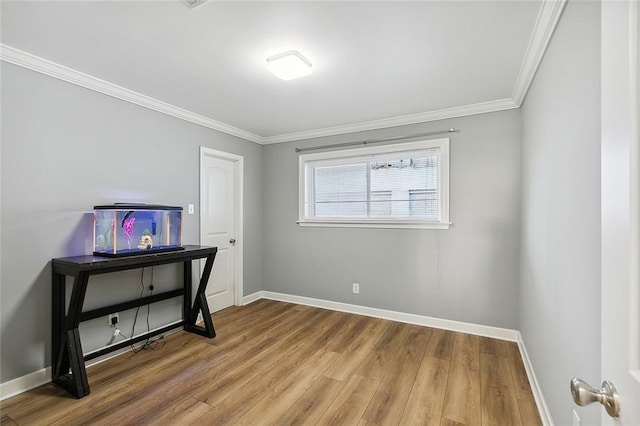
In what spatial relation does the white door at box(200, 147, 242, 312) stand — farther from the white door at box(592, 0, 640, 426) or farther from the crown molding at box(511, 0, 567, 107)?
the white door at box(592, 0, 640, 426)

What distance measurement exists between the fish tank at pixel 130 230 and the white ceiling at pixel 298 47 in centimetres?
114

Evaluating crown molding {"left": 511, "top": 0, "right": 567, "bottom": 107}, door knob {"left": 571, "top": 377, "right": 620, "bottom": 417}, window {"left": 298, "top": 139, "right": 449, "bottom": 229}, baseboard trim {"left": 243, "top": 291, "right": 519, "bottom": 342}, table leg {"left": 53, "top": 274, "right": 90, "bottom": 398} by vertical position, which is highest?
crown molding {"left": 511, "top": 0, "right": 567, "bottom": 107}

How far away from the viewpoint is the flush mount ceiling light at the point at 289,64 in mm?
2043

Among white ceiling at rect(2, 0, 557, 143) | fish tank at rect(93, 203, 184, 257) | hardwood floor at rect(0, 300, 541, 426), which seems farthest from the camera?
fish tank at rect(93, 203, 184, 257)

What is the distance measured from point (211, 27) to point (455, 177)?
2709 millimetres

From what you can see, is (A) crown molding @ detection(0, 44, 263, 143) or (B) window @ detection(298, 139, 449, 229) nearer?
(A) crown molding @ detection(0, 44, 263, 143)

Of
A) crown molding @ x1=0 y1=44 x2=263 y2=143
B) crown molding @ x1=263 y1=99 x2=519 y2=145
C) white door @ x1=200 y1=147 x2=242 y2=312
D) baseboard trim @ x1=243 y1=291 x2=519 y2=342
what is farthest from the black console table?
crown molding @ x1=263 y1=99 x2=519 y2=145

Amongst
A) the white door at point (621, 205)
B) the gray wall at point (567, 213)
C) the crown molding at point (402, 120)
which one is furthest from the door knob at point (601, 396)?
the crown molding at point (402, 120)

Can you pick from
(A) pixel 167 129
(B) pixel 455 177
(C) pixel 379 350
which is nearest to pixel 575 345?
(C) pixel 379 350

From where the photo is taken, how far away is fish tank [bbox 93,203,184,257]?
2.33m

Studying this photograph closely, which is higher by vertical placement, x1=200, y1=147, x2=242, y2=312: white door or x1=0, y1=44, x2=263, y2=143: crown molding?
x1=0, y1=44, x2=263, y2=143: crown molding

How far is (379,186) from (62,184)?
315cm

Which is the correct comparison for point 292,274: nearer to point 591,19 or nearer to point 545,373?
point 545,373

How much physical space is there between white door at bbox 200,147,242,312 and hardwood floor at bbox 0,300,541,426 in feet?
2.48
